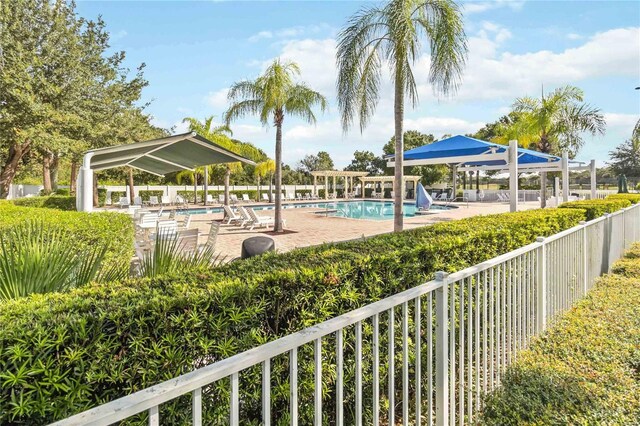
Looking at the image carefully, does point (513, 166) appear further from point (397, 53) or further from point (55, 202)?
point (55, 202)

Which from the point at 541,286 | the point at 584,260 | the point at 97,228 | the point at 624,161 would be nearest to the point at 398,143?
the point at 584,260

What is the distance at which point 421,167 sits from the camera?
148 feet

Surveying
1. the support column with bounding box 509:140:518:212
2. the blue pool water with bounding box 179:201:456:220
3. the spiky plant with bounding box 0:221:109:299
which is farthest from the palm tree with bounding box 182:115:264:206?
the spiky plant with bounding box 0:221:109:299

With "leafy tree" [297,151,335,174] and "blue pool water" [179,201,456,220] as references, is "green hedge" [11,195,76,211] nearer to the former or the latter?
"blue pool water" [179,201,456,220]

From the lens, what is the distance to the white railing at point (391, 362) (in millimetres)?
1257

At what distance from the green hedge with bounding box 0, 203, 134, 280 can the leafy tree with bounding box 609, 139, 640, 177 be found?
72.8 m

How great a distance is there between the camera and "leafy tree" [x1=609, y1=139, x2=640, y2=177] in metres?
60.1

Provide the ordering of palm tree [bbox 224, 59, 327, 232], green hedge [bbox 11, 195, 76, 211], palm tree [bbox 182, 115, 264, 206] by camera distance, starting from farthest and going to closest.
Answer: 1. palm tree [bbox 182, 115, 264, 206]
2. green hedge [bbox 11, 195, 76, 211]
3. palm tree [bbox 224, 59, 327, 232]

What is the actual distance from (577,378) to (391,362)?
1.53m

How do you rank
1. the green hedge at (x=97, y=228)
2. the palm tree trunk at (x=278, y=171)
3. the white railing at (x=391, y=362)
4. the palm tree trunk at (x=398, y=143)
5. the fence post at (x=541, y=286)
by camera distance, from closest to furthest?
1. the white railing at (x=391, y=362)
2. the fence post at (x=541, y=286)
3. the green hedge at (x=97, y=228)
4. the palm tree trunk at (x=398, y=143)
5. the palm tree trunk at (x=278, y=171)

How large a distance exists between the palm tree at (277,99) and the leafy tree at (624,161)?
65232 mm

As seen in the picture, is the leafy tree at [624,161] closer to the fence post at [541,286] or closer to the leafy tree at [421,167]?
the leafy tree at [421,167]

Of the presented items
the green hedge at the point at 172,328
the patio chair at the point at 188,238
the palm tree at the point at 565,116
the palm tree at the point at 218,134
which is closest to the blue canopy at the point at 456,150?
the patio chair at the point at 188,238

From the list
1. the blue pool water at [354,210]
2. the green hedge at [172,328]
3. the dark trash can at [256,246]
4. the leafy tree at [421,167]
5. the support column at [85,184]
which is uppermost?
the leafy tree at [421,167]
